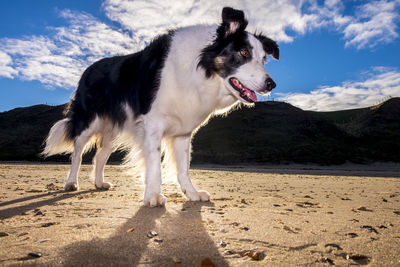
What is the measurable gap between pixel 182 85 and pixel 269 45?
1.30 metres

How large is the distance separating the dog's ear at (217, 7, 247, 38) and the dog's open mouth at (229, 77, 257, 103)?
21.0 inches

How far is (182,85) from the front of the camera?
3320mm

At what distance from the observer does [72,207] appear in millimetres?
2848

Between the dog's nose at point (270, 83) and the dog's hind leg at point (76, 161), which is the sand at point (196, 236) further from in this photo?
the dog's hind leg at point (76, 161)

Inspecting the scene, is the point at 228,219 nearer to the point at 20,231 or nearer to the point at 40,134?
the point at 20,231

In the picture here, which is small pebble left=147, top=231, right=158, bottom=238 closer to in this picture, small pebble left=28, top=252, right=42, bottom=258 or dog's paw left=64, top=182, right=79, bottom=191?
small pebble left=28, top=252, right=42, bottom=258

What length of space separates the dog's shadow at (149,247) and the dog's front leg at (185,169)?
1.18 m

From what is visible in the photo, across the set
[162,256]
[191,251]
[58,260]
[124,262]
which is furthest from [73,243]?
[191,251]

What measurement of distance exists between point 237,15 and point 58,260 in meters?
2.85

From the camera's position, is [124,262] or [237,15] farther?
[237,15]

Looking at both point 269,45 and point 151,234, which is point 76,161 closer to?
point 151,234

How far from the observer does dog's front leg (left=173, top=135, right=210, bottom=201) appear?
348 centimetres

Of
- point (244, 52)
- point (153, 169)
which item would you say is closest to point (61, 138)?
point (153, 169)

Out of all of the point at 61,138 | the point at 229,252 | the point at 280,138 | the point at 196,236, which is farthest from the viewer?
the point at 280,138
